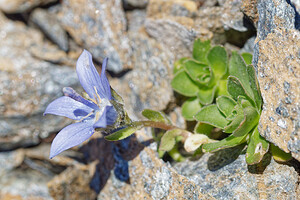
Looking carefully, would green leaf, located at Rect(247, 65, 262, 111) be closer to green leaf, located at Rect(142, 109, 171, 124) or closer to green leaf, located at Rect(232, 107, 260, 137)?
green leaf, located at Rect(232, 107, 260, 137)

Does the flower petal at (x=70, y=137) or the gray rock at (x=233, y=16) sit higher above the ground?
the gray rock at (x=233, y=16)

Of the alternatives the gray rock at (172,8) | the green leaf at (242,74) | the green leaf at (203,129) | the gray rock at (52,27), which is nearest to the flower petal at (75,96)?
the green leaf at (203,129)

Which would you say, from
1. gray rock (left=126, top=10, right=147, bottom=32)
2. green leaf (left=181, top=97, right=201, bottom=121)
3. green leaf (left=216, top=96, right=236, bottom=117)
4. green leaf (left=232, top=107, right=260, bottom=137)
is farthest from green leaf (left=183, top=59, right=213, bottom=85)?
gray rock (left=126, top=10, right=147, bottom=32)

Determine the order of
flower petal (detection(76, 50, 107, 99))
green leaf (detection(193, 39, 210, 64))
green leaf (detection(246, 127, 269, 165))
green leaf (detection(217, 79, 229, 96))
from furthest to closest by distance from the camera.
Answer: green leaf (detection(193, 39, 210, 64))
green leaf (detection(217, 79, 229, 96))
flower petal (detection(76, 50, 107, 99))
green leaf (detection(246, 127, 269, 165))

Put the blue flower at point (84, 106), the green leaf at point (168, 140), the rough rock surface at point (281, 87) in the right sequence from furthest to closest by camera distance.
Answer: the green leaf at point (168, 140) < the blue flower at point (84, 106) < the rough rock surface at point (281, 87)

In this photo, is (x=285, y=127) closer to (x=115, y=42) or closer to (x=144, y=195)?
(x=144, y=195)

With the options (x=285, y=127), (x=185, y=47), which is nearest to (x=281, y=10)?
(x=285, y=127)

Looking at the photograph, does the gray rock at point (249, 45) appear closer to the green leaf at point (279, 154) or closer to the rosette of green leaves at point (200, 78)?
the rosette of green leaves at point (200, 78)
